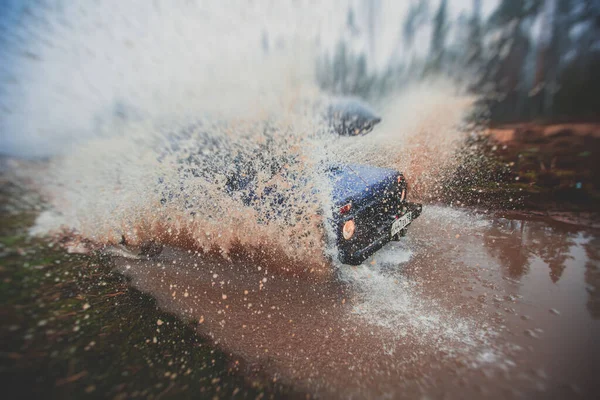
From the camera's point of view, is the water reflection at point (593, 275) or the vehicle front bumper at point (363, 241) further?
the vehicle front bumper at point (363, 241)

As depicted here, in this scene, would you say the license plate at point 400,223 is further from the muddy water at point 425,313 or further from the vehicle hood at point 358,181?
the muddy water at point 425,313

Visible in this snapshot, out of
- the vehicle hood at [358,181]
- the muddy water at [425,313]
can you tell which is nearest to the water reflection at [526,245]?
the muddy water at [425,313]

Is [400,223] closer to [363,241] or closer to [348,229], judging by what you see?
[363,241]

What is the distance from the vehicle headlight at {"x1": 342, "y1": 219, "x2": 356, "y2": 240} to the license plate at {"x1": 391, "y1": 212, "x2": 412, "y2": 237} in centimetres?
63

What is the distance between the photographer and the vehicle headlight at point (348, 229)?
2.47m

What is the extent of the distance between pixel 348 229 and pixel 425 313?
1.14 m

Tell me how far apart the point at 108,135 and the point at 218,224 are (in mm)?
1942

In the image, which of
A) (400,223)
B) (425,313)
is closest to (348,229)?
(400,223)

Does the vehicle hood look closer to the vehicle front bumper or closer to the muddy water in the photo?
the vehicle front bumper

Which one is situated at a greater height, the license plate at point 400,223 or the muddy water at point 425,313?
the license plate at point 400,223

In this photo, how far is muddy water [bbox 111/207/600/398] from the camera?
6.00 ft

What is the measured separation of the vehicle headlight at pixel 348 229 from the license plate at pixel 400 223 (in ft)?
2.08

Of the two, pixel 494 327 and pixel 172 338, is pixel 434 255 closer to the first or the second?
pixel 494 327

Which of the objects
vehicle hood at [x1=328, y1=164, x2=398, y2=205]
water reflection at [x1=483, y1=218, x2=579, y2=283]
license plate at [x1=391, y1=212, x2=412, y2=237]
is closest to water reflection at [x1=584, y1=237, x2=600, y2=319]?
water reflection at [x1=483, y1=218, x2=579, y2=283]
